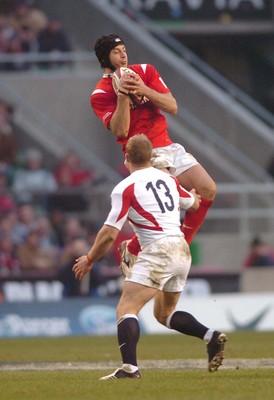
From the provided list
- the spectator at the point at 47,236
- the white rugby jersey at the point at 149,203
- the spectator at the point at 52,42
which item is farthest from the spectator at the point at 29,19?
the white rugby jersey at the point at 149,203

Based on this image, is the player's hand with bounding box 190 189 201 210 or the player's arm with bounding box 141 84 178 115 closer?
the player's hand with bounding box 190 189 201 210

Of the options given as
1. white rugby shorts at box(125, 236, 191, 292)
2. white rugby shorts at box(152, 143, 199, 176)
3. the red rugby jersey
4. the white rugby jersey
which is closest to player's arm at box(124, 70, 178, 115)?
the red rugby jersey

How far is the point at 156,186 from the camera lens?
33.0 feet

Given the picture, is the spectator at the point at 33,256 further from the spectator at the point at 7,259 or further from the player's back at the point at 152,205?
the player's back at the point at 152,205

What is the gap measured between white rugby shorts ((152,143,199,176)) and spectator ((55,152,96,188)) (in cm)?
1067

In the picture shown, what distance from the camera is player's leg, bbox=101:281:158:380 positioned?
32.4ft

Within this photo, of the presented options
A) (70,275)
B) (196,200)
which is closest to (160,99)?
(196,200)

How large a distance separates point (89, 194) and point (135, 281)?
11.7 m

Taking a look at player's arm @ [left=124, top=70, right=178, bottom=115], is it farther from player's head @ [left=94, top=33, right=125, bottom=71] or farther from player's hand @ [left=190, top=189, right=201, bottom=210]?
player's hand @ [left=190, top=189, right=201, bottom=210]

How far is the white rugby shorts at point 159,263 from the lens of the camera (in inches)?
394

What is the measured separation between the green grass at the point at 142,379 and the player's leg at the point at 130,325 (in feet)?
0.56

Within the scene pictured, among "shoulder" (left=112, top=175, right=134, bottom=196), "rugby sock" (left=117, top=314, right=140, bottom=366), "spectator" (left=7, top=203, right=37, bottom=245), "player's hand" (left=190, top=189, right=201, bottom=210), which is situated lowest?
"spectator" (left=7, top=203, right=37, bottom=245)

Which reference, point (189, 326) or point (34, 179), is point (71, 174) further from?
point (189, 326)

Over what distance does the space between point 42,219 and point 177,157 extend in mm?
9919
